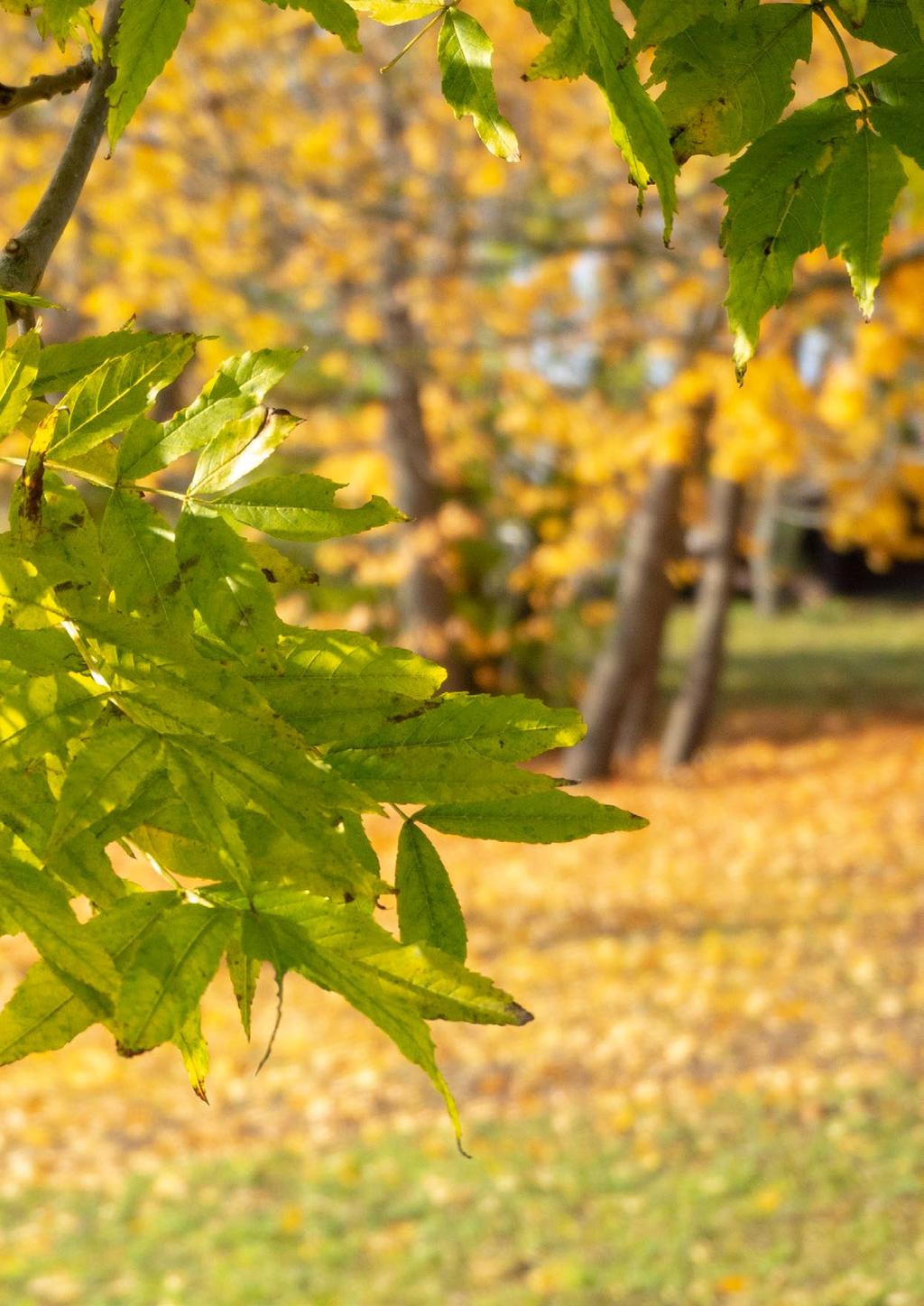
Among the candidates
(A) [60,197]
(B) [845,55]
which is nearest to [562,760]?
(A) [60,197]

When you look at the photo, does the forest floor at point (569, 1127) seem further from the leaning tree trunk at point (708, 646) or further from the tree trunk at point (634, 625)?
the leaning tree trunk at point (708, 646)

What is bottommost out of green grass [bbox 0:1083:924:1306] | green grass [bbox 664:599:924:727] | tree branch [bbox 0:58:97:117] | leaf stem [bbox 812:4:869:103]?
green grass [bbox 0:1083:924:1306]

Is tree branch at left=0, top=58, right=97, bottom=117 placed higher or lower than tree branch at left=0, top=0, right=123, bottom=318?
higher

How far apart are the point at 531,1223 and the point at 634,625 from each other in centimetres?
845

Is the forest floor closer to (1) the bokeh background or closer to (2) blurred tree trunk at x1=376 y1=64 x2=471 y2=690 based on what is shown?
(1) the bokeh background

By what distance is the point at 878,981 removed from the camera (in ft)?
24.5

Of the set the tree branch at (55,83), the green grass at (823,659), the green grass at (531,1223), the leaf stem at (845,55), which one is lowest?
the green grass at (531,1223)

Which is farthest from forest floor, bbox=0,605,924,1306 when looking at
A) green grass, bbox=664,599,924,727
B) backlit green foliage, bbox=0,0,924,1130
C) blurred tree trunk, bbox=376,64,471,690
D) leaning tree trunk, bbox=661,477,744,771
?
green grass, bbox=664,599,924,727

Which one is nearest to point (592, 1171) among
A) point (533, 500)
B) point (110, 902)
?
point (110, 902)

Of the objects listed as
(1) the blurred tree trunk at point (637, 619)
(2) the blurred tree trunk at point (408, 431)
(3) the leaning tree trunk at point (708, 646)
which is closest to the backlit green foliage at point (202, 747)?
(2) the blurred tree trunk at point (408, 431)

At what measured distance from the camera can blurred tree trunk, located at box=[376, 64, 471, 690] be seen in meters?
11.4

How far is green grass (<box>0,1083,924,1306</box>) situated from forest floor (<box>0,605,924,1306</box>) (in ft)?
0.04

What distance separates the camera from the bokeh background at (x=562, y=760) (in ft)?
17.3

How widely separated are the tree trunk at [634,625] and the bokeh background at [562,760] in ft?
0.13
